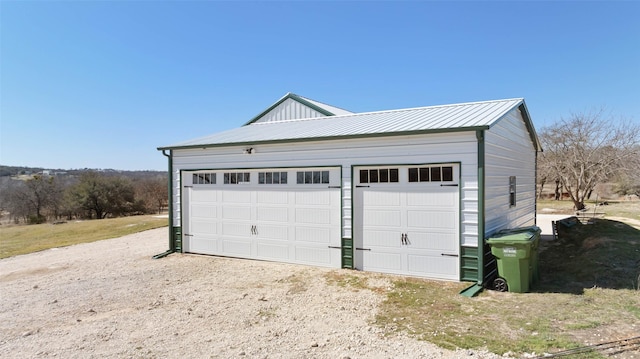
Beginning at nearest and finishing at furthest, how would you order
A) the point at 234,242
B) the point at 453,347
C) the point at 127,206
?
the point at 453,347 < the point at 234,242 < the point at 127,206

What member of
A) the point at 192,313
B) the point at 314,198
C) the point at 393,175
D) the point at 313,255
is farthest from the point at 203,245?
the point at 393,175

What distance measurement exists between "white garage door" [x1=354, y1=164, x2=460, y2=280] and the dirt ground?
0.67 meters

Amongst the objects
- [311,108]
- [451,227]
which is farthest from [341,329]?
[311,108]

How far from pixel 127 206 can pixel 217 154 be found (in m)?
32.7

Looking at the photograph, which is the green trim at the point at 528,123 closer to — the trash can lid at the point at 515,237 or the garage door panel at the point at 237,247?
the trash can lid at the point at 515,237

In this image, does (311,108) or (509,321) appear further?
(311,108)

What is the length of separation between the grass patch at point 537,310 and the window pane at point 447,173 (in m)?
2.05

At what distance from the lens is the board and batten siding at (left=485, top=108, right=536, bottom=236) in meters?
7.59

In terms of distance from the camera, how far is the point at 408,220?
7.78m

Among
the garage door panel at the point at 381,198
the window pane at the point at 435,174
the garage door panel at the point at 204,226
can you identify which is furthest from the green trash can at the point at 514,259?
the garage door panel at the point at 204,226

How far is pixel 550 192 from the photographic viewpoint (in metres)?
34.7

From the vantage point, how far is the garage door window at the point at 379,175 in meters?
7.98

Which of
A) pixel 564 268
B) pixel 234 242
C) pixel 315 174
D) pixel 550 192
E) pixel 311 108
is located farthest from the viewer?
pixel 550 192

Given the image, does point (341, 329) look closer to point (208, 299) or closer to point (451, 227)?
point (208, 299)
